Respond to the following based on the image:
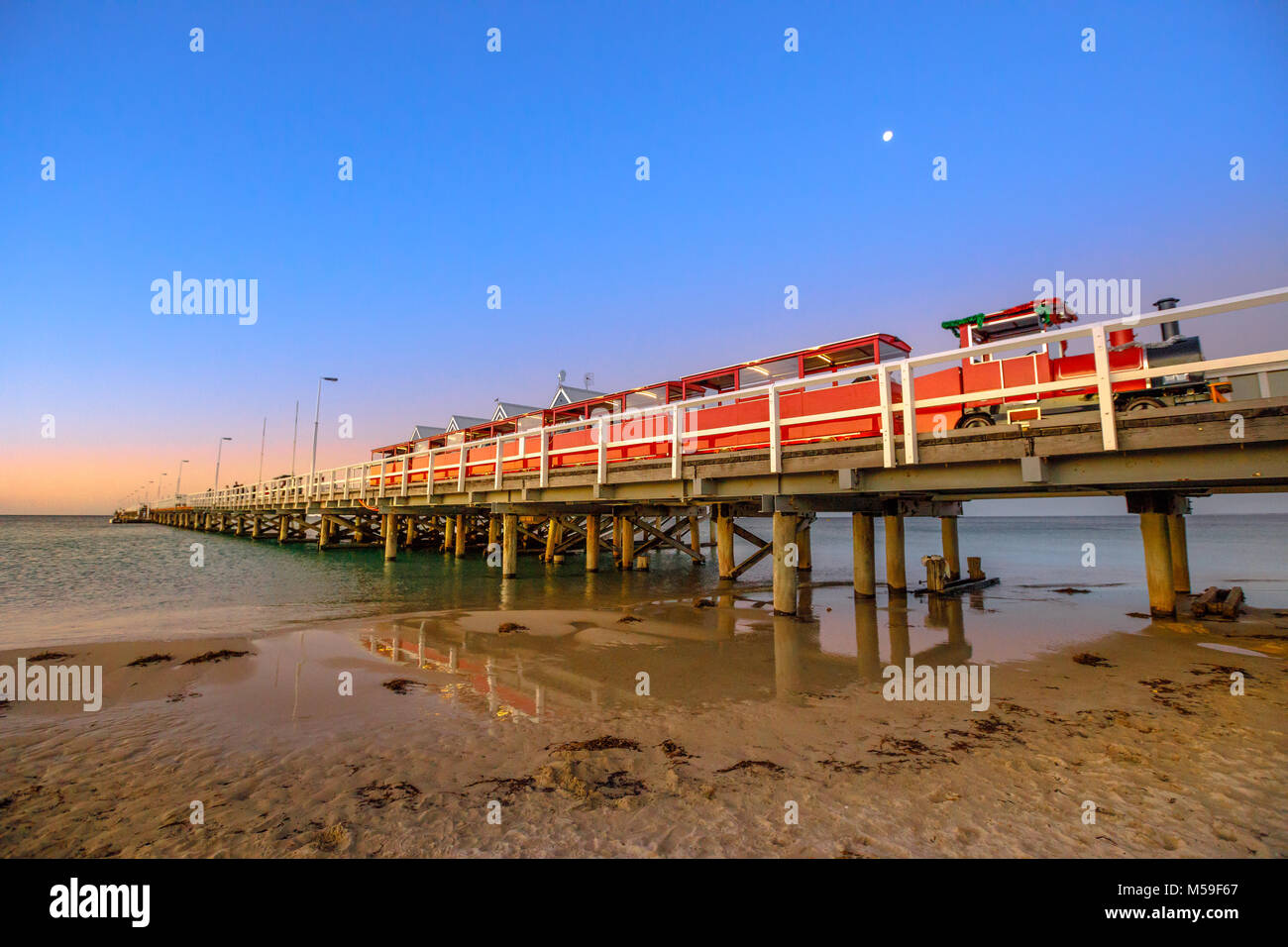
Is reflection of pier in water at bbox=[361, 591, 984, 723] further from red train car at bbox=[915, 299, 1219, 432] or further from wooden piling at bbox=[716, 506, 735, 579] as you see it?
wooden piling at bbox=[716, 506, 735, 579]

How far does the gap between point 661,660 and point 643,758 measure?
3.27 meters

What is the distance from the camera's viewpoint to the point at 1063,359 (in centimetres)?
862

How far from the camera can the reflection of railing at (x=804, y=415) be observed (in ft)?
19.1

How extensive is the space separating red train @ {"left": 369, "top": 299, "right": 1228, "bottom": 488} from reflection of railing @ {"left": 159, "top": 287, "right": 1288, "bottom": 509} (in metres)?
0.05

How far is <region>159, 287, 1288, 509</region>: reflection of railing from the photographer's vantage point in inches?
230

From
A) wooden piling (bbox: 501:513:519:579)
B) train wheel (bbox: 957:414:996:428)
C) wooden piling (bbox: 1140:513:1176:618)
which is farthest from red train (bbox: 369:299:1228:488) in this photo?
wooden piling (bbox: 1140:513:1176:618)

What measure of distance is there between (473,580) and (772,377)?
36.2 feet

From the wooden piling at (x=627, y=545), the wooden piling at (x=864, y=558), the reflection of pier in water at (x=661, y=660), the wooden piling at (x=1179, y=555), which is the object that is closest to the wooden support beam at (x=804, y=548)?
the wooden piling at (x=627, y=545)

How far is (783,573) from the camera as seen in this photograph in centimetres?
1027

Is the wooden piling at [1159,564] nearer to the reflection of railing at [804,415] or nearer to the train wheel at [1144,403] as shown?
the reflection of railing at [804,415]

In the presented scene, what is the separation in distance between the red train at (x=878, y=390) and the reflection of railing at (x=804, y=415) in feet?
0.16

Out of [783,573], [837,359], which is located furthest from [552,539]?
[837,359]

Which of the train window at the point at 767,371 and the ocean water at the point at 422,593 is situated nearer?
the ocean water at the point at 422,593
